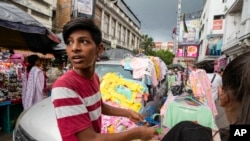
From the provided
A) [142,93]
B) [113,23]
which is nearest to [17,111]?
[142,93]

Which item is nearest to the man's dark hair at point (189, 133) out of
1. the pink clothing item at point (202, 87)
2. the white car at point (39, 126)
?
the white car at point (39, 126)

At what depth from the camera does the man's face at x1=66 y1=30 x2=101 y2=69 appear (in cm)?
125

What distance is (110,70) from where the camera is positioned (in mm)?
4875

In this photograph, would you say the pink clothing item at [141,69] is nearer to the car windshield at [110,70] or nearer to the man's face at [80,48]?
the car windshield at [110,70]

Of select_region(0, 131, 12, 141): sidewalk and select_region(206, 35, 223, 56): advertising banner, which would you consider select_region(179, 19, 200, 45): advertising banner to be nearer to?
select_region(206, 35, 223, 56): advertising banner

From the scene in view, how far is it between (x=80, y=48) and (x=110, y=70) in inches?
143

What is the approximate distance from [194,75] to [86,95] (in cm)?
439

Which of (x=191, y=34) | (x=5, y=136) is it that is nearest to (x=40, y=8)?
(x=5, y=136)

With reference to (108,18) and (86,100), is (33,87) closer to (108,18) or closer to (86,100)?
(86,100)

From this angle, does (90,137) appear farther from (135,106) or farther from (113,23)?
(113,23)

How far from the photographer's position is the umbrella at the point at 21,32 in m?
3.02

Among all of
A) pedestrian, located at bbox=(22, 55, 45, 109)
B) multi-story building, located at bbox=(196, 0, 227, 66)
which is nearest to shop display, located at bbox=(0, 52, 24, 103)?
pedestrian, located at bbox=(22, 55, 45, 109)

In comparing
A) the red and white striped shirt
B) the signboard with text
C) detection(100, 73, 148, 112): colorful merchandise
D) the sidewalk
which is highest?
the signboard with text

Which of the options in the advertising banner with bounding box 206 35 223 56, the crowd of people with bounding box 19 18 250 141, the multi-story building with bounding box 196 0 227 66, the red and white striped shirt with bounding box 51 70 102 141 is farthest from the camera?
the multi-story building with bounding box 196 0 227 66
